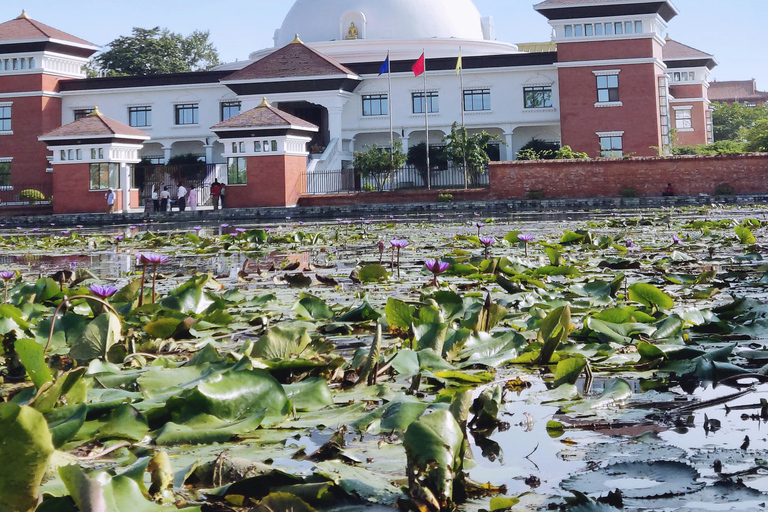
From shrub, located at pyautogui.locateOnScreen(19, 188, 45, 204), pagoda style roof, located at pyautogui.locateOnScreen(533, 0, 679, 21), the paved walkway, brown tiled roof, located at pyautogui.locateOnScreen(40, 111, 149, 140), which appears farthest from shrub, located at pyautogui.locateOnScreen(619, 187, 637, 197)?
shrub, located at pyautogui.locateOnScreen(19, 188, 45, 204)

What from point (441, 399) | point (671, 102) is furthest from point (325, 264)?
point (671, 102)

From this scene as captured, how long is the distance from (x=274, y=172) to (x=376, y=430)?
88.8 feet

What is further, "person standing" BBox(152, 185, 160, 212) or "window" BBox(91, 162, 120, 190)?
"person standing" BBox(152, 185, 160, 212)

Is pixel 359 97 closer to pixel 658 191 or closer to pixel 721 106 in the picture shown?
pixel 658 191

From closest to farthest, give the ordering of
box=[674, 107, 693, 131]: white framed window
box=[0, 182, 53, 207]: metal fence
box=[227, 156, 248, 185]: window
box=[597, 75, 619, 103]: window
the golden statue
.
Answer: box=[227, 156, 248, 185]: window
box=[597, 75, 619, 103]: window
box=[0, 182, 53, 207]: metal fence
the golden statue
box=[674, 107, 693, 131]: white framed window

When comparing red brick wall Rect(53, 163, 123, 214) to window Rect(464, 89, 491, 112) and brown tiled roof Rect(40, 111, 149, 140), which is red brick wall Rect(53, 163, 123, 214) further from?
window Rect(464, 89, 491, 112)

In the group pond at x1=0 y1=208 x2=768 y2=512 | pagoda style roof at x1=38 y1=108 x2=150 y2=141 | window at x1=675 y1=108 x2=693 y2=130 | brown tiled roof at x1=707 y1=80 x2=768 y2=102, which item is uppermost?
brown tiled roof at x1=707 y1=80 x2=768 y2=102

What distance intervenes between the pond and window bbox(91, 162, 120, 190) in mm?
26551

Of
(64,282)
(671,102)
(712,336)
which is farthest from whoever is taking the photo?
(671,102)

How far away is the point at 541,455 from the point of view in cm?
188

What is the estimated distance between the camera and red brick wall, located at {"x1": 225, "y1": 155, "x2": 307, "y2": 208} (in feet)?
94.2

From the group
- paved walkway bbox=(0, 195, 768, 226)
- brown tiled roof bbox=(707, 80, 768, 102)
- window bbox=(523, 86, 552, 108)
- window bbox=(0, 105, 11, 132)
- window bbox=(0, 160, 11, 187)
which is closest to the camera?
paved walkway bbox=(0, 195, 768, 226)

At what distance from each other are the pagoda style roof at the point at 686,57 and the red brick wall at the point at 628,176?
26.2 meters

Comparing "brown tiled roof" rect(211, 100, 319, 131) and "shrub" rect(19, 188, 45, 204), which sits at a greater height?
"brown tiled roof" rect(211, 100, 319, 131)
